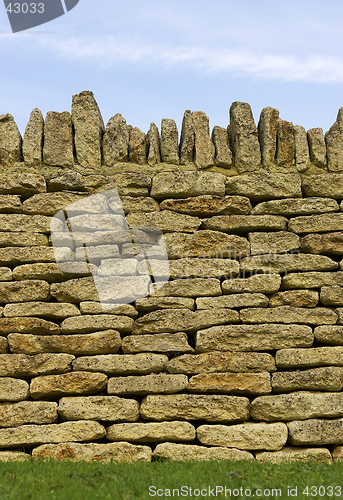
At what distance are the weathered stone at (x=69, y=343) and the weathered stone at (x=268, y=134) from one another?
2024 mm

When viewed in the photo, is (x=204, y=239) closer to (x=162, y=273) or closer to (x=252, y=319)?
(x=162, y=273)

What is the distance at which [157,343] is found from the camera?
3898mm

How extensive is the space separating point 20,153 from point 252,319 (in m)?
2.48

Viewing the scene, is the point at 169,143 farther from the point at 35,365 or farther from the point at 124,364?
the point at 35,365

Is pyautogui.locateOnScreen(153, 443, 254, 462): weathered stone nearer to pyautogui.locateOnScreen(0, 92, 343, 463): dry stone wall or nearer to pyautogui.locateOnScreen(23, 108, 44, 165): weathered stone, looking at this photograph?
pyautogui.locateOnScreen(0, 92, 343, 463): dry stone wall

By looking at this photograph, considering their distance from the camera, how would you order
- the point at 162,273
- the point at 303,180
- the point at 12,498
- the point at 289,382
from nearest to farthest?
1. the point at 12,498
2. the point at 289,382
3. the point at 162,273
4. the point at 303,180

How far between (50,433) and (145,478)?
3.32ft

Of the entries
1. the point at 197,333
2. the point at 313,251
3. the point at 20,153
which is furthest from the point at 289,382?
the point at 20,153

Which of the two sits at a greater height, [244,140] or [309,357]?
[244,140]

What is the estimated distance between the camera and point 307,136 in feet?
14.9

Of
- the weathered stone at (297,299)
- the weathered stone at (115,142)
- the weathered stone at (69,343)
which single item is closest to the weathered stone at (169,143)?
the weathered stone at (115,142)

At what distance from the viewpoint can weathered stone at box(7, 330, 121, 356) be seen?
12.8 ft

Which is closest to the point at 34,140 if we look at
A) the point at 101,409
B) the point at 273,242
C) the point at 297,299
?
the point at 273,242

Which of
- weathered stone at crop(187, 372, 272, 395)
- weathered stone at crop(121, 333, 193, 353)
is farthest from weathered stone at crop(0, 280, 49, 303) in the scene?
weathered stone at crop(187, 372, 272, 395)
